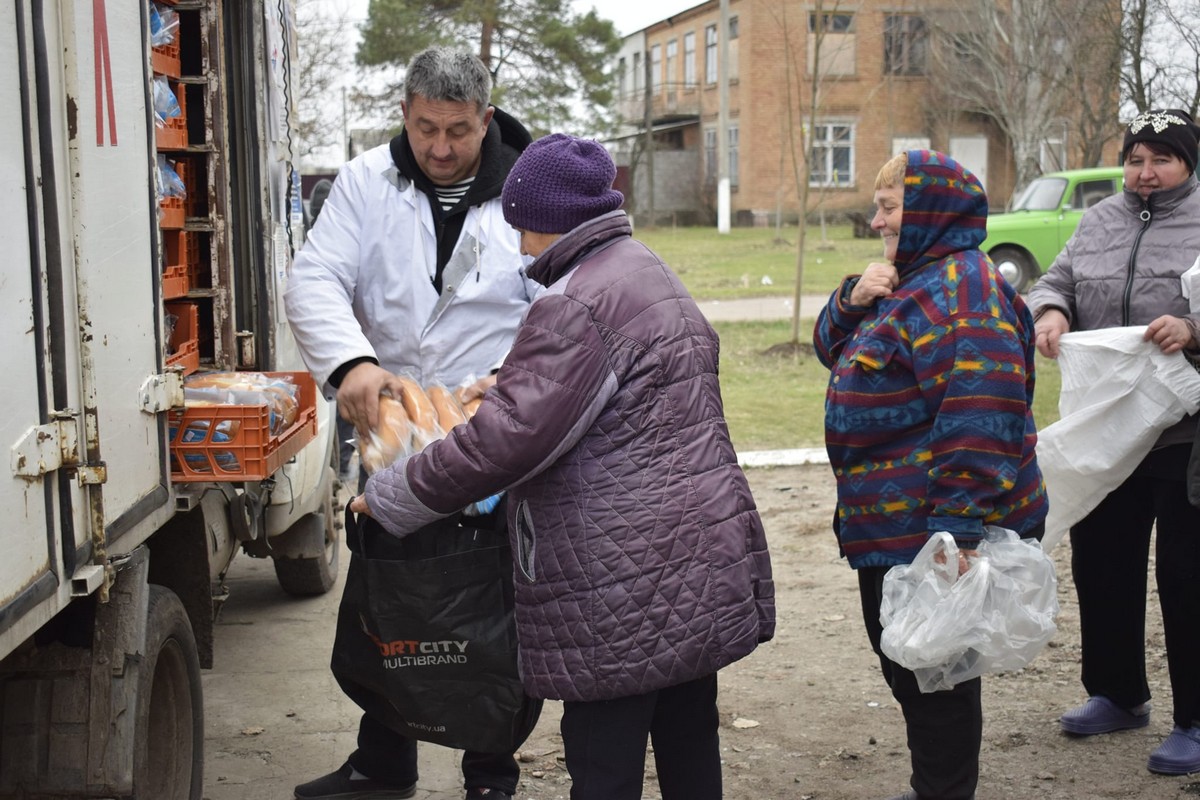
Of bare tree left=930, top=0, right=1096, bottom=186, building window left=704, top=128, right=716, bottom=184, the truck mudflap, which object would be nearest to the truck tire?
bare tree left=930, top=0, right=1096, bottom=186

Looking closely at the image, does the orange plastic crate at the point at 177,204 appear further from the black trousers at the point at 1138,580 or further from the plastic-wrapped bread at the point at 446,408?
the black trousers at the point at 1138,580

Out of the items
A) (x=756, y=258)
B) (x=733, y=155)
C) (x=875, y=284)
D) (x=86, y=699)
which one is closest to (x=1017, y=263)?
(x=756, y=258)

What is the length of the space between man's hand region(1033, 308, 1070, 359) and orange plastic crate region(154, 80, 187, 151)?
9.09 ft

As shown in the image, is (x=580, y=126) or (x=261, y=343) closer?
(x=261, y=343)

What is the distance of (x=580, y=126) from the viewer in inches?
1416

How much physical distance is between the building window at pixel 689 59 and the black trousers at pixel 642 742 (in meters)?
49.0

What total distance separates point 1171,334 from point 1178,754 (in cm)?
126

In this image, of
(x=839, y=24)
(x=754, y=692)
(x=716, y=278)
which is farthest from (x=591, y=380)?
(x=839, y=24)

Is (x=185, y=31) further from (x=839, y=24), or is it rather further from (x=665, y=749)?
(x=839, y=24)

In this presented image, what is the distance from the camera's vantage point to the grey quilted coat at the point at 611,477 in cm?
260

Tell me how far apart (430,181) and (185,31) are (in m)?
1.51

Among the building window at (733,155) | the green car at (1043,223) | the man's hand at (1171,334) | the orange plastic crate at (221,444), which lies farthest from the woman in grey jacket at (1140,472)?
the building window at (733,155)

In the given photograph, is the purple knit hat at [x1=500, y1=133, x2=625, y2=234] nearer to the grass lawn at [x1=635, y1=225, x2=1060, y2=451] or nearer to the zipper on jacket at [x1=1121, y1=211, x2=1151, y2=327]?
the zipper on jacket at [x1=1121, y1=211, x2=1151, y2=327]

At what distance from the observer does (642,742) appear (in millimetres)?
2844
